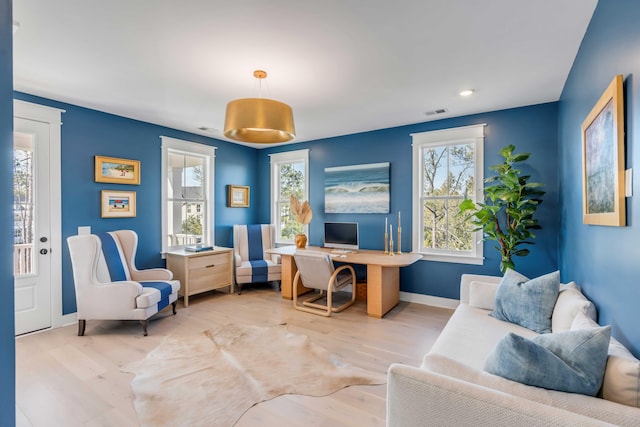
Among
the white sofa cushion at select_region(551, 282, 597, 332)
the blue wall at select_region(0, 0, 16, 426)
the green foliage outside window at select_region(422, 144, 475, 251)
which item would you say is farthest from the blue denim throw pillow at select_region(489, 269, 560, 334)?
the blue wall at select_region(0, 0, 16, 426)

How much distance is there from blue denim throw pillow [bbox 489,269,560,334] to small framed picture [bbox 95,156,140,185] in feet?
14.2

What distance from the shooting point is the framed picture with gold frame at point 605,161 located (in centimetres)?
141

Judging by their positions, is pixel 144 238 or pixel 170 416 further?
pixel 144 238

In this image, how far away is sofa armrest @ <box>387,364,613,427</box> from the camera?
1.04 meters

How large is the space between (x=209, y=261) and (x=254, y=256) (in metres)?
0.91

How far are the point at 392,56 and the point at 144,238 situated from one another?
379cm

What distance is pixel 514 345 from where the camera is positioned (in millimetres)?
1242

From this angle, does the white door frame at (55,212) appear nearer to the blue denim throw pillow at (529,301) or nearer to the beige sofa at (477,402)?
the beige sofa at (477,402)

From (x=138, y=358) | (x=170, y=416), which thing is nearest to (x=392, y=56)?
(x=170, y=416)

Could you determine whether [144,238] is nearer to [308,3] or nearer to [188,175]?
[188,175]

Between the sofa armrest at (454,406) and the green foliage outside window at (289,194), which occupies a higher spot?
the green foliage outside window at (289,194)

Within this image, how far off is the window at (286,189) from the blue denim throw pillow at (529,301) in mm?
3459

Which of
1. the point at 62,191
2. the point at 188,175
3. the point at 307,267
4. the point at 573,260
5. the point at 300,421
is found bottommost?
the point at 300,421

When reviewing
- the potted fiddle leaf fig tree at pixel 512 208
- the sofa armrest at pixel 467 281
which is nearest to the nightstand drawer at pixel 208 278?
the sofa armrest at pixel 467 281
